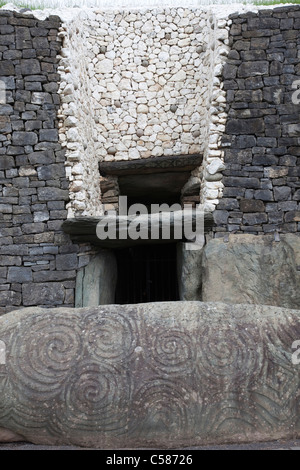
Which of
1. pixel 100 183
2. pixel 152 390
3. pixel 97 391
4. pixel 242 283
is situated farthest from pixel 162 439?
pixel 100 183

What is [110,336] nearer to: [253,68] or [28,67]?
[28,67]

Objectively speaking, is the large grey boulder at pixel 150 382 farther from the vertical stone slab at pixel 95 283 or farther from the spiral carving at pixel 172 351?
the vertical stone slab at pixel 95 283

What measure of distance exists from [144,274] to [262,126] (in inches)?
137

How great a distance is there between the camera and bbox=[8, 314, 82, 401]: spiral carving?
11.1 feet

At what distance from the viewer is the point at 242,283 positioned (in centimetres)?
617

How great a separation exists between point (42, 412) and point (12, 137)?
4.29m

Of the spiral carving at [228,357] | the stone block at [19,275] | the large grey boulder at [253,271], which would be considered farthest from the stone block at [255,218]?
the spiral carving at [228,357]

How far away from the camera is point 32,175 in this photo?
21.6 feet

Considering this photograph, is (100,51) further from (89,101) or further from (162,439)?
(162,439)

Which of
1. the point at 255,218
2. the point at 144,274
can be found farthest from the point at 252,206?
the point at 144,274

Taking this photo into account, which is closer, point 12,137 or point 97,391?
point 97,391

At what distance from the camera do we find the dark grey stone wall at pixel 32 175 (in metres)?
6.39

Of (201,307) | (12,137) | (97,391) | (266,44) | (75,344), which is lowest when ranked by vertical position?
(97,391)

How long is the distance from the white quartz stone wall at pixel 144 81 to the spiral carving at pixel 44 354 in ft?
12.0
